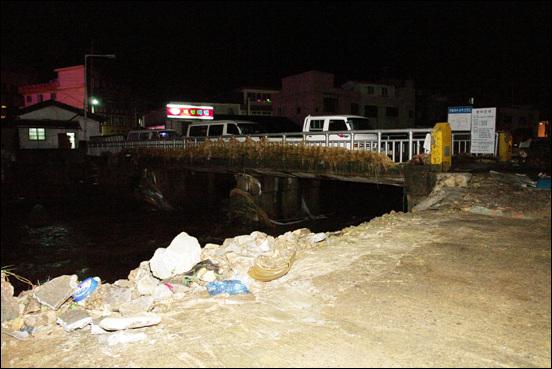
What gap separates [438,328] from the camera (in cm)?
280

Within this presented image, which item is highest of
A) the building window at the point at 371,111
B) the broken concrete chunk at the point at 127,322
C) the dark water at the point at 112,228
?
the building window at the point at 371,111

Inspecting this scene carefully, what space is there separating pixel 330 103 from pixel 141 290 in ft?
105

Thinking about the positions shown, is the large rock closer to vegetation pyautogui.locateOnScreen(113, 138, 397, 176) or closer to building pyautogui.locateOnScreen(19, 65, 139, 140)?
vegetation pyautogui.locateOnScreen(113, 138, 397, 176)

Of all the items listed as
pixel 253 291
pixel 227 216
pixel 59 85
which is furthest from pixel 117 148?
pixel 59 85

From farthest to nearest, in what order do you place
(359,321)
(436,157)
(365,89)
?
(365,89) → (436,157) → (359,321)

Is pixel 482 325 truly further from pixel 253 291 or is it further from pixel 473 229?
pixel 473 229

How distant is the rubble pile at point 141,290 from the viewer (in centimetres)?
312

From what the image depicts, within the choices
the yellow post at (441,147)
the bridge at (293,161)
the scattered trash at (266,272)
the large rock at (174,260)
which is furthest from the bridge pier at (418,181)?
the large rock at (174,260)

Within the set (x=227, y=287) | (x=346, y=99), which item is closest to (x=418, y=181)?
(x=227, y=287)

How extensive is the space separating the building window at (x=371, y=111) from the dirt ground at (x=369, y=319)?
3246cm

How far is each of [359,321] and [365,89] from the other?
35.2 metres

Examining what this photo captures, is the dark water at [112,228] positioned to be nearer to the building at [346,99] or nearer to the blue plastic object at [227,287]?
the blue plastic object at [227,287]

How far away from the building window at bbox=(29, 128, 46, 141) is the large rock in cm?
3288

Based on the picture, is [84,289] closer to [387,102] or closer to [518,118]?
[387,102]
